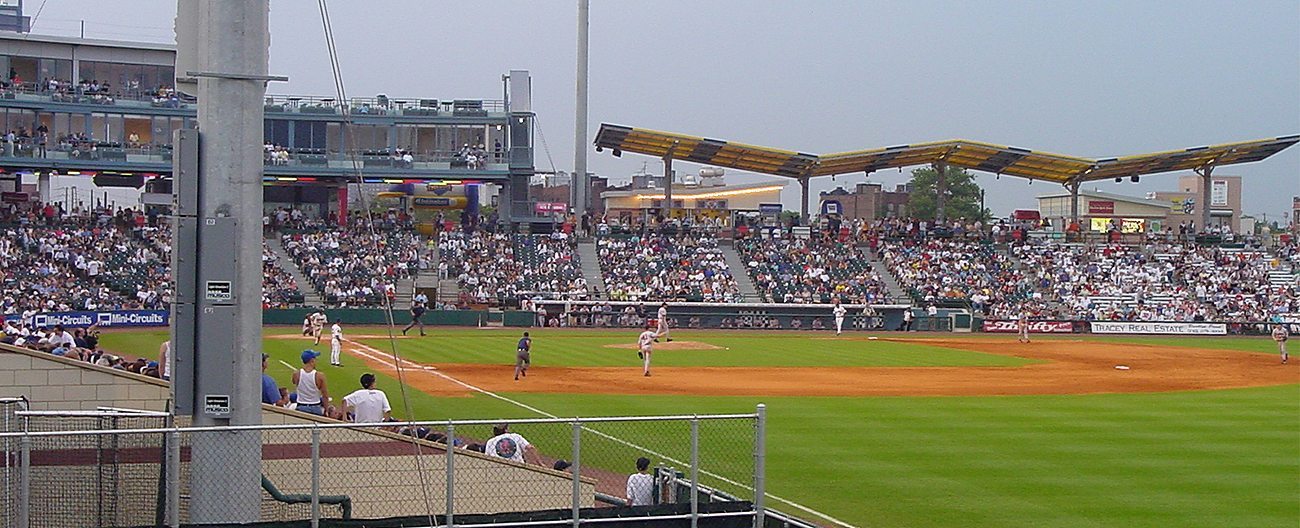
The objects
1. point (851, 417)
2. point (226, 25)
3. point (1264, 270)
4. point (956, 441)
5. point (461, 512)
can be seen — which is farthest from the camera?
point (1264, 270)

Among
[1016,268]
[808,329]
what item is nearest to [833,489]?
[808,329]

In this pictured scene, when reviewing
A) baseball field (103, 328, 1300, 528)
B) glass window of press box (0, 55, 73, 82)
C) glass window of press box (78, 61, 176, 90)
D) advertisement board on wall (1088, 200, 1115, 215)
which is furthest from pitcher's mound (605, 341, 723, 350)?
advertisement board on wall (1088, 200, 1115, 215)

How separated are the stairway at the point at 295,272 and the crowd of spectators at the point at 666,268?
40.7 feet

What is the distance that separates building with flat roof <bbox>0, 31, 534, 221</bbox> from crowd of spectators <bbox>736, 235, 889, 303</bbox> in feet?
44.0

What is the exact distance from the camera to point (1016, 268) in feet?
215

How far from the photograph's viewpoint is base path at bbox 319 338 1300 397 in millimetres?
29172

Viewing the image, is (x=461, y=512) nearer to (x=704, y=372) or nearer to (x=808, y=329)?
(x=704, y=372)

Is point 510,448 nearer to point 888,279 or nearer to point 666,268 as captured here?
point 666,268

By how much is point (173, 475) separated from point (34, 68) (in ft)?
208

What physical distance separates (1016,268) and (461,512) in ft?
192

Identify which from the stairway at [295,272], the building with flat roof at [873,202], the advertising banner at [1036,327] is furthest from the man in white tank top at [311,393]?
the building with flat roof at [873,202]

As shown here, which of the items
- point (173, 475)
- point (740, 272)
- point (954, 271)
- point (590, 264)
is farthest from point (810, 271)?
point (173, 475)

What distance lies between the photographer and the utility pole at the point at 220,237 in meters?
8.31

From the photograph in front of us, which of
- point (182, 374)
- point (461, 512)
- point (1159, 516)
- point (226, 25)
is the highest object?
point (226, 25)
